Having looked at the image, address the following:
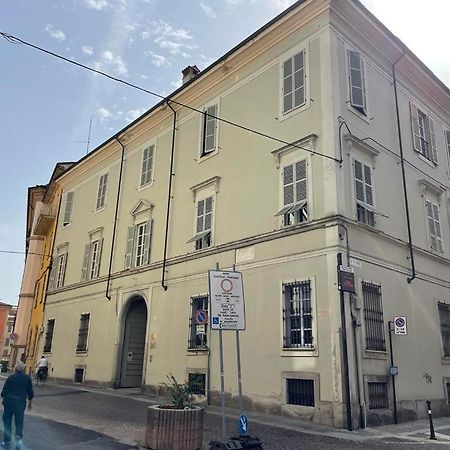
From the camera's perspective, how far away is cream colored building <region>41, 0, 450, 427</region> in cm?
1157

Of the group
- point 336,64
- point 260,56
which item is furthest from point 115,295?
point 336,64

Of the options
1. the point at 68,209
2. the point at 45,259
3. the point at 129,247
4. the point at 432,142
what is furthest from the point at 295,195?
the point at 45,259

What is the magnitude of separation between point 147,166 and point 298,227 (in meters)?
9.37

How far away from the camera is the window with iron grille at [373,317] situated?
11641 mm

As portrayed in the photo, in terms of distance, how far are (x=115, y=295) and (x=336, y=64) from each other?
12120mm

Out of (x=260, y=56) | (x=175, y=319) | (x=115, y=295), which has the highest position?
(x=260, y=56)

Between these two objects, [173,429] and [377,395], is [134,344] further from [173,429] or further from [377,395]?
[173,429]

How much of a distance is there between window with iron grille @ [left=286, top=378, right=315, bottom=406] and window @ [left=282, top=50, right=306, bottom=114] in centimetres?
771

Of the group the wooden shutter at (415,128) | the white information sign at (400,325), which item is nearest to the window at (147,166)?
the wooden shutter at (415,128)

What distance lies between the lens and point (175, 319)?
615 inches

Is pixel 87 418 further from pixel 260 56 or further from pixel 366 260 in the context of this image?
pixel 260 56

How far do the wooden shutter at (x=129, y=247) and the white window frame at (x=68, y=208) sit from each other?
23.2ft

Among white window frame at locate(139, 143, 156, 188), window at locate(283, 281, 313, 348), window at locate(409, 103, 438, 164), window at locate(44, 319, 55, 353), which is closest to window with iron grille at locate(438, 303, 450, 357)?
window at locate(409, 103, 438, 164)

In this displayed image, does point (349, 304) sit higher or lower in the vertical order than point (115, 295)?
lower
